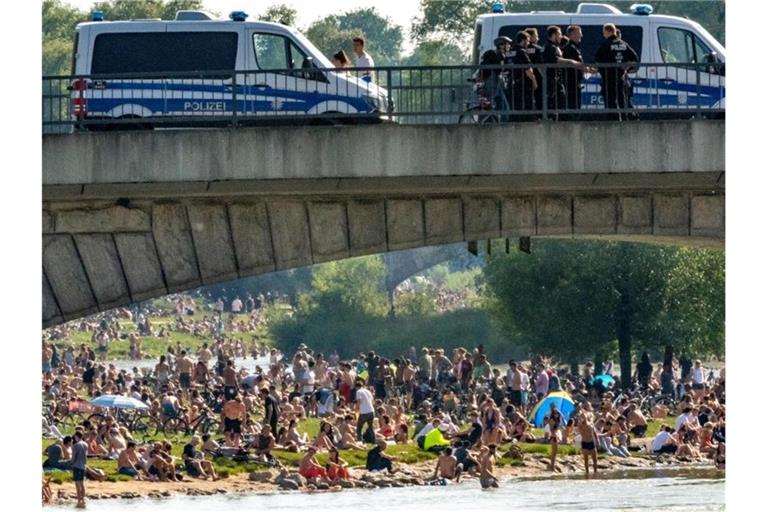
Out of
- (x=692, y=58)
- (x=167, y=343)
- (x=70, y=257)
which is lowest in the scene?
(x=167, y=343)

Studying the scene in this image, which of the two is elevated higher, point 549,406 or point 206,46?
point 206,46

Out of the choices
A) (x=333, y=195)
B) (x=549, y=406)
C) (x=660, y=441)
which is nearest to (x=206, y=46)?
(x=333, y=195)

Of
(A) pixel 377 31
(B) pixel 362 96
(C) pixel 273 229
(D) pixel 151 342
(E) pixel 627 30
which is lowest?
(D) pixel 151 342

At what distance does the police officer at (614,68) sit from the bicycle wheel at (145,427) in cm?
1963

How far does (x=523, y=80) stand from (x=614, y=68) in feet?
5.13

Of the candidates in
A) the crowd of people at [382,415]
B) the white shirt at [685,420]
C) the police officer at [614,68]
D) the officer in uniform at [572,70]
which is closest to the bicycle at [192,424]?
the crowd of people at [382,415]

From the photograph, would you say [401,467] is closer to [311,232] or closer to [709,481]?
[709,481]

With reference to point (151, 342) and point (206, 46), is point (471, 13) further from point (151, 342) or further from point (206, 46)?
point (206, 46)

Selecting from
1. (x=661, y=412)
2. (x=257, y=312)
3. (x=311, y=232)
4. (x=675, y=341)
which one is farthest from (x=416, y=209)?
(x=257, y=312)

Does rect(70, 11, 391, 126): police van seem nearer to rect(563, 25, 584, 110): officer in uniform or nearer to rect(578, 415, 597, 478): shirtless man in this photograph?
rect(563, 25, 584, 110): officer in uniform

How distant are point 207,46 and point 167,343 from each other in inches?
2252

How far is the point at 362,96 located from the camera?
31438 mm

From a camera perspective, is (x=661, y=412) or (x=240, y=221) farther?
(x=661, y=412)

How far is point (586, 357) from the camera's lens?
65375mm
